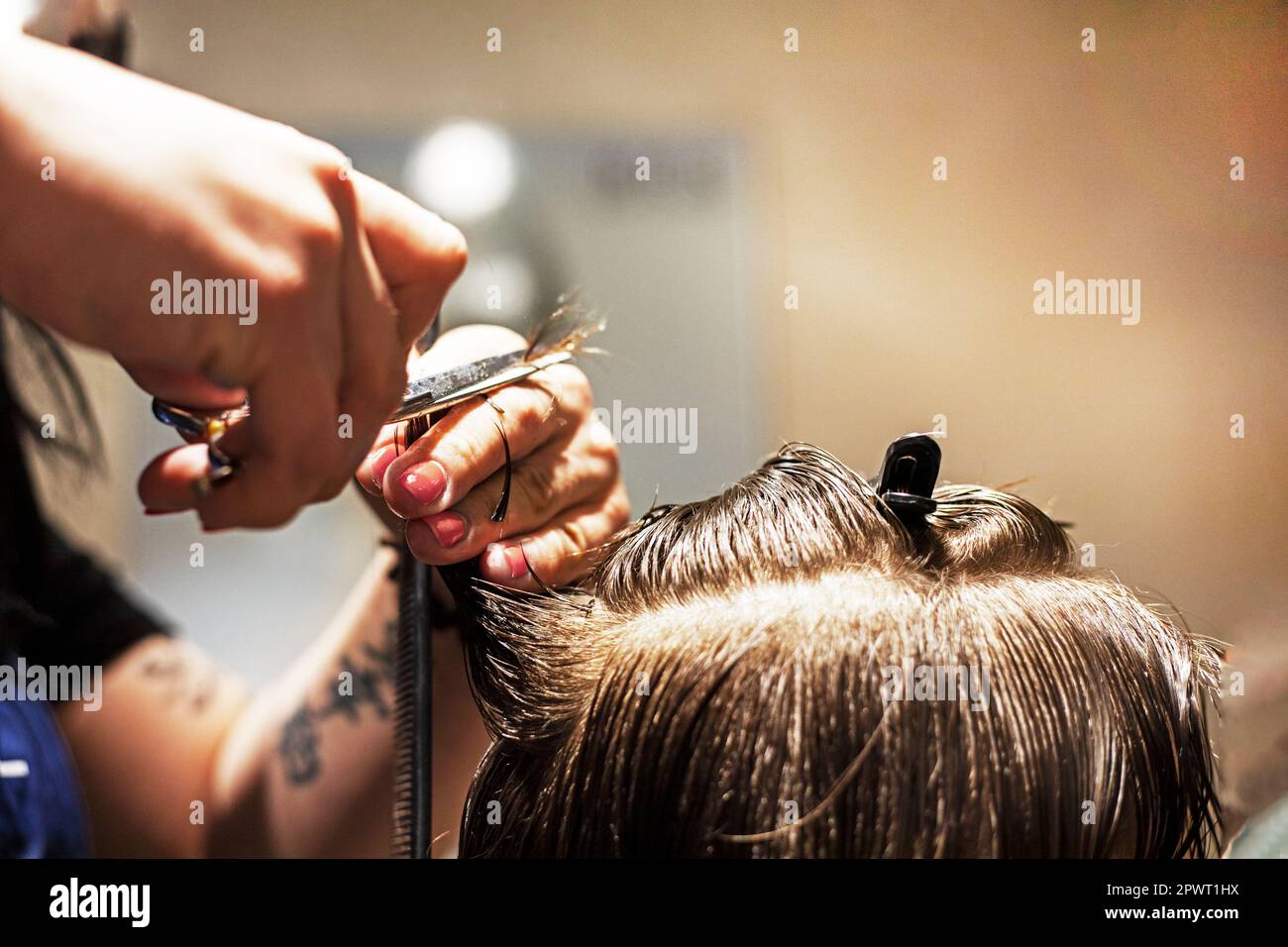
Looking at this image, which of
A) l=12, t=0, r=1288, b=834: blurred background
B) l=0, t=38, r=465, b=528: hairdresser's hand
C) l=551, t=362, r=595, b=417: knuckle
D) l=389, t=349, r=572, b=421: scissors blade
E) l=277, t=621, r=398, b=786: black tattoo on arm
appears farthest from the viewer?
l=12, t=0, r=1288, b=834: blurred background

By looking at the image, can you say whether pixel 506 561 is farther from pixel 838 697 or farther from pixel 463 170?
pixel 463 170

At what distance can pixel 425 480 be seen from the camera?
1.55 ft

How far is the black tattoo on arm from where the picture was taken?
0.72 meters

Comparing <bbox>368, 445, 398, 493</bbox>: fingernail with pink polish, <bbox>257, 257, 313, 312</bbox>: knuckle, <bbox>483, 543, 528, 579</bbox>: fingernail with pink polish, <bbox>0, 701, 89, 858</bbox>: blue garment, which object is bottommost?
<bbox>0, 701, 89, 858</bbox>: blue garment

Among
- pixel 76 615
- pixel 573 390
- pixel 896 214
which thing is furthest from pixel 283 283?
pixel 896 214

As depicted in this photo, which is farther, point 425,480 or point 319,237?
point 425,480

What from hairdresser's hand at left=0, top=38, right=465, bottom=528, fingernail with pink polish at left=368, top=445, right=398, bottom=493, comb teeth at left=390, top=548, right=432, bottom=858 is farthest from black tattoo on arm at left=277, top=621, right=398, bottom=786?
hairdresser's hand at left=0, top=38, right=465, bottom=528

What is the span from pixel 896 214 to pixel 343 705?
712 millimetres

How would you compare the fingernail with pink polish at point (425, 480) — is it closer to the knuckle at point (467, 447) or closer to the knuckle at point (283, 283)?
the knuckle at point (467, 447)

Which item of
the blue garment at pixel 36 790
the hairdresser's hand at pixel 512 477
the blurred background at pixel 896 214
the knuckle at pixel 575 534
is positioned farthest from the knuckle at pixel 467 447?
the blue garment at pixel 36 790

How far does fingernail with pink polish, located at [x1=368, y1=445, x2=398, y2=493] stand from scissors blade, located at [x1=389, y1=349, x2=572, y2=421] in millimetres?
36

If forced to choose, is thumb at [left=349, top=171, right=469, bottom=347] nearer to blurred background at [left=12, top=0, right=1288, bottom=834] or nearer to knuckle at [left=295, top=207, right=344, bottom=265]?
knuckle at [left=295, top=207, right=344, bottom=265]

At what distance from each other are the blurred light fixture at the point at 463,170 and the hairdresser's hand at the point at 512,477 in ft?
0.94

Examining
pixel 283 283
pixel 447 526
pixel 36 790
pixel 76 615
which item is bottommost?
pixel 36 790
